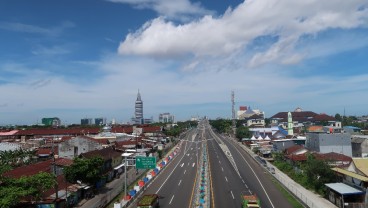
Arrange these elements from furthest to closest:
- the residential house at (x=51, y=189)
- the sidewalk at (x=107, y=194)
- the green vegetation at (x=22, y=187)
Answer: the sidewalk at (x=107, y=194) < the residential house at (x=51, y=189) < the green vegetation at (x=22, y=187)

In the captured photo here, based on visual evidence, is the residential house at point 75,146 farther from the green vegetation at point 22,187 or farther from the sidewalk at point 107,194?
the green vegetation at point 22,187

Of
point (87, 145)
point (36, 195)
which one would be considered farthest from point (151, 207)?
point (87, 145)

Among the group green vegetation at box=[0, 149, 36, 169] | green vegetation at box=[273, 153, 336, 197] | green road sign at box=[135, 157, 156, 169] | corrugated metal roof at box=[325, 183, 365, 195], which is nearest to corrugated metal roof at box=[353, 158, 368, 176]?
corrugated metal roof at box=[325, 183, 365, 195]

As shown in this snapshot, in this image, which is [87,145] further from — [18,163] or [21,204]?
[21,204]

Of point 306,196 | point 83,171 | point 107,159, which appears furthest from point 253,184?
point 83,171

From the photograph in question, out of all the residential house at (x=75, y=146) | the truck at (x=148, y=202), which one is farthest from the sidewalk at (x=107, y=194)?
the residential house at (x=75, y=146)

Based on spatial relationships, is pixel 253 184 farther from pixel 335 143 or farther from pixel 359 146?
pixel 359 146
